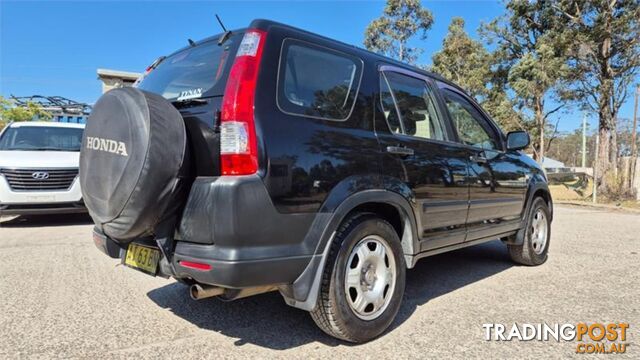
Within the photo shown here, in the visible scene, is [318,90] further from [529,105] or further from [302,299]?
[529,105]

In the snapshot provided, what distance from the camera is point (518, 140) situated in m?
4.29

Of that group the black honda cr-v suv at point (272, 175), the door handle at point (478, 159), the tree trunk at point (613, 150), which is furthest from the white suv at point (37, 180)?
the tree trunk at point (613, 150)

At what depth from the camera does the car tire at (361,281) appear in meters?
2.41

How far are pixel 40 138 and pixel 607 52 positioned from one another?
1897 centimetres

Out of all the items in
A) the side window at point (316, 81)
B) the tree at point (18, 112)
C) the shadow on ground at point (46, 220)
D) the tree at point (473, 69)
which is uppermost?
the tree at point (473, 69)

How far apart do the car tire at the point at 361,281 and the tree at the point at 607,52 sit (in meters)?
15.3

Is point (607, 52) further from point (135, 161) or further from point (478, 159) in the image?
point (135, 161)

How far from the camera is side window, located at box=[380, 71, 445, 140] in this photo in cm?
299

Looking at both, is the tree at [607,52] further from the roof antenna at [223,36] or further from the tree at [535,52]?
the roof antenna at [223,36]

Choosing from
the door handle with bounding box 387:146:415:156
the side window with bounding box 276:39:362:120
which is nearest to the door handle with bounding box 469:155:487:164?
the door handle with bounding box 387:146:415:156

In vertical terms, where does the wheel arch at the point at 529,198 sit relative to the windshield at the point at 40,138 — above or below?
below

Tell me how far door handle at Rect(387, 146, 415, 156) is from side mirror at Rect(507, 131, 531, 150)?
1.91 metres

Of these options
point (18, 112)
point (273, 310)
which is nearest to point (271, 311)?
point (273, 310)

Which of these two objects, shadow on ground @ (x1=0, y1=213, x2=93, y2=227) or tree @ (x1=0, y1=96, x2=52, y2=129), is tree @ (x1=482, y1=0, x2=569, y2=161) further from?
tree @ (x1=0, y1=96, x2=52, y2=129)
